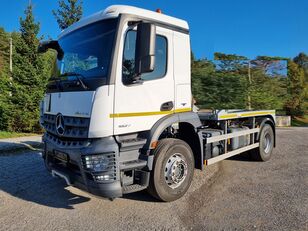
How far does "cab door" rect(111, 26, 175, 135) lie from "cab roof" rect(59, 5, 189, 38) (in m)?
0.18

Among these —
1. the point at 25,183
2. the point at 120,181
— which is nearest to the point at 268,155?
the point at 120,181

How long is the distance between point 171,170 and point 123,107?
4.24 ft

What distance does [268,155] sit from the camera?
22.5 ft

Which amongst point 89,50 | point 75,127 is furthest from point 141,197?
point 89,50

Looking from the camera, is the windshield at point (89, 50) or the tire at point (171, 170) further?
the tire at point (171, 170)

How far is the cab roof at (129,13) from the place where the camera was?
11.1ft

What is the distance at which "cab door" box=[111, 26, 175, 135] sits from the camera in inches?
131

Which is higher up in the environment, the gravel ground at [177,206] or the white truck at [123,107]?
the white truck at [123,107]

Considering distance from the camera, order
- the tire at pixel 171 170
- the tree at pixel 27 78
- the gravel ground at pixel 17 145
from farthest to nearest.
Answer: the tree at pixel 27 78 < the gravel ground at pixel 17 145 < the tire at pixel 171 170

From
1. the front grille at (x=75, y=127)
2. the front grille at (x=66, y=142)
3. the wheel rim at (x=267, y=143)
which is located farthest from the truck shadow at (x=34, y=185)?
the wheel rim at (x=267, y=143)

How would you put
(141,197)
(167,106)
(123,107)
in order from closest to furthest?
(123,107) < (167,106) < (141,197)

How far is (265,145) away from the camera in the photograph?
681 cm

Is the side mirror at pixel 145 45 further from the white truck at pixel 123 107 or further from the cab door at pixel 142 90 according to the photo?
the cab door at pixel 142 90

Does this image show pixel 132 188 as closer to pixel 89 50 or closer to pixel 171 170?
pixel 171 170
